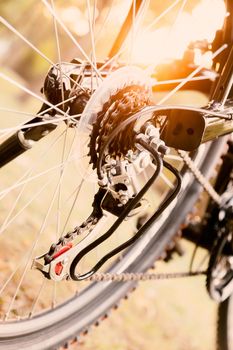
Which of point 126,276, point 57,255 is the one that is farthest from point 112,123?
point 126,276

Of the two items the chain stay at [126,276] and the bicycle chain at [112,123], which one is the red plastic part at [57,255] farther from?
the chain stay at [126,276]

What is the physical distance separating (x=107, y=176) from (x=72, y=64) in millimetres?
413

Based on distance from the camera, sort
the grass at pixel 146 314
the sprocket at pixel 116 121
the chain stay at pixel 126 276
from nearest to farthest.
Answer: the sprocket at pixel 116 121 < the chain stay at pixel 126 276 < the grass at pixel 146 314

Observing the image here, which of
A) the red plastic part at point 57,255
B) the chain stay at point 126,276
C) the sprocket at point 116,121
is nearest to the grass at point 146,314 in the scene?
the chain stay at point 126,276

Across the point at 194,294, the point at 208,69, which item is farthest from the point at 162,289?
the point at 208,69

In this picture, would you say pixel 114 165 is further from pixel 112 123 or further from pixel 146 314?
pixel 146 314

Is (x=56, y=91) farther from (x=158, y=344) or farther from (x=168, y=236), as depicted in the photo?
(x=158, y=344)

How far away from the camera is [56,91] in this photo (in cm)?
141

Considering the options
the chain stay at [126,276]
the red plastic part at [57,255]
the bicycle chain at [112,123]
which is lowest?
the red plastic part at [57,255]

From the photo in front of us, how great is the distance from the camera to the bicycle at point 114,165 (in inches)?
49.9

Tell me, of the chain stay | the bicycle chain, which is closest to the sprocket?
the bicycle chain

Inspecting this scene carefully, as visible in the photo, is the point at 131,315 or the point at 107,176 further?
the point at 131,315

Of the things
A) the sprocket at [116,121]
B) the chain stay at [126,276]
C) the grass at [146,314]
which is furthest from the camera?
the grass at [146,314]

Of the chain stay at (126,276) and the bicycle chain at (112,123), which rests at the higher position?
the bicycle chain at (112,123)
